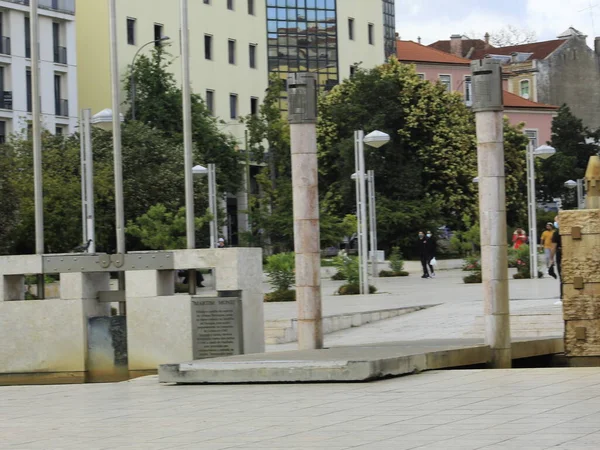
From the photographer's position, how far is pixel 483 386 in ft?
43.6

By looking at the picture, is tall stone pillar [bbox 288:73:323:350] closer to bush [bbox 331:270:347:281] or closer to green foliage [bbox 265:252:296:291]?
green foliage [bbox 265:252:296:291]

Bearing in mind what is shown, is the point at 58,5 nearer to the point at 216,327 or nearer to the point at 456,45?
the point at 216,327

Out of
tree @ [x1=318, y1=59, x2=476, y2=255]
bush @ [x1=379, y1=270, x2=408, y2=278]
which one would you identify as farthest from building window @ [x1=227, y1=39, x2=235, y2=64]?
bush @ [x1=379, y1=270, x2=408, y2=278]

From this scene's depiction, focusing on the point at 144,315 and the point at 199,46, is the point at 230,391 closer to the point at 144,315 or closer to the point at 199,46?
the point at 144,315

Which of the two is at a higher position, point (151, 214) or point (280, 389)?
point (151, 214)

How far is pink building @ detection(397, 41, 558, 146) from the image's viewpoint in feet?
353

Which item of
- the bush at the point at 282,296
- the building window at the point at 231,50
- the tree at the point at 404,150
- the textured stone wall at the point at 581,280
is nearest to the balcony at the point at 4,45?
the tree at the point at 404,150

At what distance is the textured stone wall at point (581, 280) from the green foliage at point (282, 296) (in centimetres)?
1836

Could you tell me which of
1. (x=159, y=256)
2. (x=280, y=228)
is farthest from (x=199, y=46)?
(x=159, y=256)

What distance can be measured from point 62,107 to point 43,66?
2.32 m

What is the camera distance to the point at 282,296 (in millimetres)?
36062

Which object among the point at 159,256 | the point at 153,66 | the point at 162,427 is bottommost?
the point at 162,427

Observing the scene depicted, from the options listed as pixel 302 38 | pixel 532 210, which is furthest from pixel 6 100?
pixel 532 210

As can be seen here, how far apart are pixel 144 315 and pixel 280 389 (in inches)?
235
